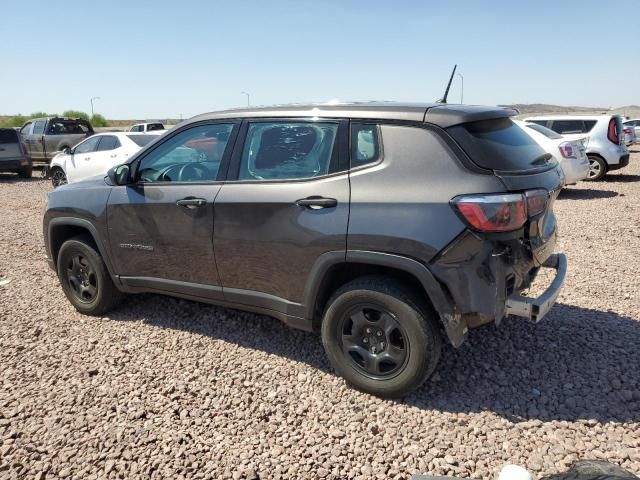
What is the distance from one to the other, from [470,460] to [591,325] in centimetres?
203

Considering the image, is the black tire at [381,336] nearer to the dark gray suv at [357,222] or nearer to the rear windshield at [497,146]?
the dark gray suv at [357,222]

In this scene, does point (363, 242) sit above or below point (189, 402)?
above

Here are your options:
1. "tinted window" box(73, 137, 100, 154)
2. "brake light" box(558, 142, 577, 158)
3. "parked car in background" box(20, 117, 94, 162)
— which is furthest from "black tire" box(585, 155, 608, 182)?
"parked car in background" box(20, 117, 94, 162)

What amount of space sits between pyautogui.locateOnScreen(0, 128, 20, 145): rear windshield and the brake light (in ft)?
51.1

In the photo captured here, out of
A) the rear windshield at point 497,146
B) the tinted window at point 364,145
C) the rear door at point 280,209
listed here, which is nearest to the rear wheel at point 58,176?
the rear door at point 280,209

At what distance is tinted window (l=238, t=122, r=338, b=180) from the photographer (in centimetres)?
321

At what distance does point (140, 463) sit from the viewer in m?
2.61

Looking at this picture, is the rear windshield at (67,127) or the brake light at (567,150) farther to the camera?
the rear windshield at (67,127)

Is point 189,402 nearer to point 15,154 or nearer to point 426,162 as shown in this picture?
point 426,162

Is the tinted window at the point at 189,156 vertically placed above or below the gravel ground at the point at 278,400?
above

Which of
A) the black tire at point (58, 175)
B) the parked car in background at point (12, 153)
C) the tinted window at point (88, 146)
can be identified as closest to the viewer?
the tinted window at point (88, 146)

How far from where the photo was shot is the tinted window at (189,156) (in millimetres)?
3678

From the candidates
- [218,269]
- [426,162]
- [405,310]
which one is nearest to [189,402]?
[218,269]

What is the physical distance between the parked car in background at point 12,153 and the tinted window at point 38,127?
6.11ft
